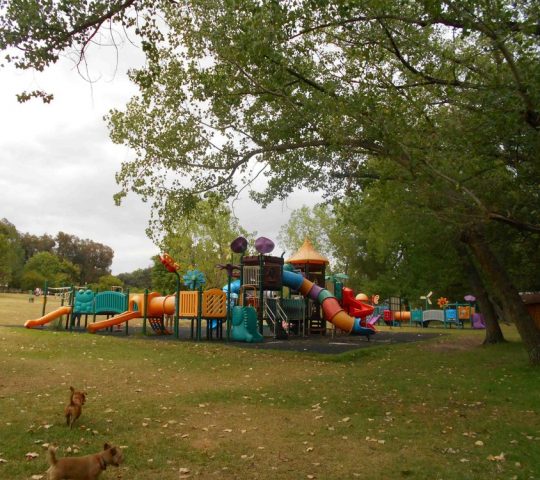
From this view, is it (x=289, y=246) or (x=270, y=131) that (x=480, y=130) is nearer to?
(x=270, y=131)

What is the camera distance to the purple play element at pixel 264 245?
22500mm

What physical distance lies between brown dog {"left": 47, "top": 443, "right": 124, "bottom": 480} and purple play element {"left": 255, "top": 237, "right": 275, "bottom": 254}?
58.7 feet

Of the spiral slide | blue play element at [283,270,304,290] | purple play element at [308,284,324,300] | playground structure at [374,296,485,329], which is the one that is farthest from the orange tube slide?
playground structure at [374,296,485,329]

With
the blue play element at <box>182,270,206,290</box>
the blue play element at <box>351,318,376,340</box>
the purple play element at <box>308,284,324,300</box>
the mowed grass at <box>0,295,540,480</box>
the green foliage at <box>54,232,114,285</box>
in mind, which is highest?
the green foliage at <box>54,232,114,285</box>

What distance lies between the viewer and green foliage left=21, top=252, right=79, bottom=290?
278 feet

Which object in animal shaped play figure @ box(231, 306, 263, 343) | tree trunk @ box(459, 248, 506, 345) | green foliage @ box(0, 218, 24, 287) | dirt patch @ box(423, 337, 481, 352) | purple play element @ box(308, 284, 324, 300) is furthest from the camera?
green foliage @ box(0, 218, 24, 287)

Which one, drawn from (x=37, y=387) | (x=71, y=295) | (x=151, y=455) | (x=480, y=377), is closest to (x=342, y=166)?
(x=480, y=377)

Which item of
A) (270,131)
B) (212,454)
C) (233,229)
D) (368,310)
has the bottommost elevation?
(212,454)

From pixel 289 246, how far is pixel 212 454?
51.1 metres

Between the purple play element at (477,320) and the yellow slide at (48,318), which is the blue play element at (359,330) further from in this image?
the purple play element at (477,320)

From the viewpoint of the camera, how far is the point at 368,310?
1077 inches

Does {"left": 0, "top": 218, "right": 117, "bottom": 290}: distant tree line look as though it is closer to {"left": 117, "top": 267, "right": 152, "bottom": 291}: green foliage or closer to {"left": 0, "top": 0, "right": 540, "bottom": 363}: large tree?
{"left": 117, "top": 267, "right": 152, "bottom": 291}: green foliage

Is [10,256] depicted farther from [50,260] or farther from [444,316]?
[444,316]

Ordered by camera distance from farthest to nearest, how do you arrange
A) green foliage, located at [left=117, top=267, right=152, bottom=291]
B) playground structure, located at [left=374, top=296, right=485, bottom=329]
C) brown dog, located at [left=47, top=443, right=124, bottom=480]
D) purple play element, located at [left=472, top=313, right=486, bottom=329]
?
green foliage, located at [left=117, top=267, right=152, bottom=291] → playground structure, located at [left=374, top=296, right=485, bottom=329] → purple play element, located at [left=472, top=313, right=486, bottom=329] → brown dog, located at [left=47, top=443, right=124, bottom=480]
